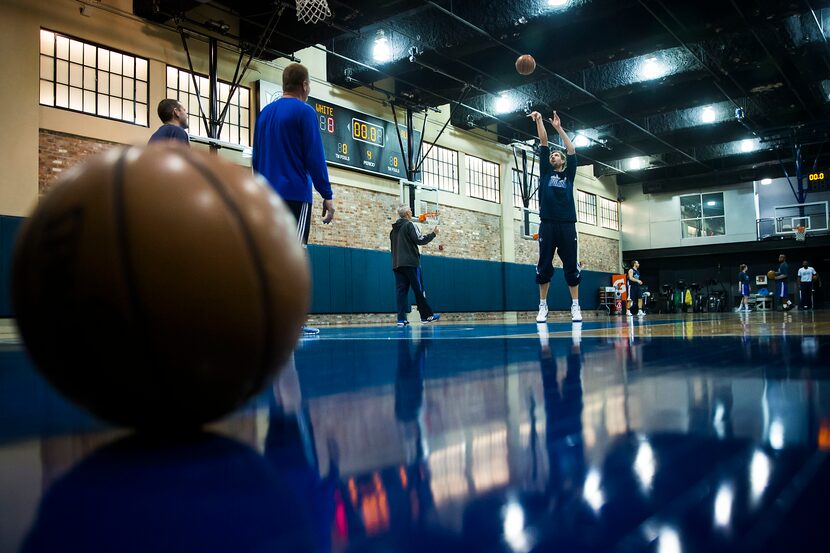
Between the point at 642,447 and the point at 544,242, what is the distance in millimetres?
6412

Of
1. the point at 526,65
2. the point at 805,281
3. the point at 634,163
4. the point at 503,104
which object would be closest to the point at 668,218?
the point at 634,163

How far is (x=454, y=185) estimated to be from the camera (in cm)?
1602

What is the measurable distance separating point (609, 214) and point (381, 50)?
14518 millimetres

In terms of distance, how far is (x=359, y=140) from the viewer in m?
13.1

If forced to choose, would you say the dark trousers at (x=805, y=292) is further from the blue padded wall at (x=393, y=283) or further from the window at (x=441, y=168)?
the window at (x=441, y=168)

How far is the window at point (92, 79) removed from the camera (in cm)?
902

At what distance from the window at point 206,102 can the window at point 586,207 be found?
1302 cm

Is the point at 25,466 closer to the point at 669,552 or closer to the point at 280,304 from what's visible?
the point at 280,304

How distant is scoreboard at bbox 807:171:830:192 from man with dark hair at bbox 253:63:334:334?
22377 millimetres

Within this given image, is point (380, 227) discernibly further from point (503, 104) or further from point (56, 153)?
point (56, 153)

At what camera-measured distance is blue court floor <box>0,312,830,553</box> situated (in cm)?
52

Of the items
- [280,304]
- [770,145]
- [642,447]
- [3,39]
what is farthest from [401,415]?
[770,145]

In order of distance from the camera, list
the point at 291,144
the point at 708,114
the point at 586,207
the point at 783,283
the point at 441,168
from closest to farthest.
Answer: the point at 291,144, the point at 441,168, the point at 708,114, the point at 783,283, the point at 586,207

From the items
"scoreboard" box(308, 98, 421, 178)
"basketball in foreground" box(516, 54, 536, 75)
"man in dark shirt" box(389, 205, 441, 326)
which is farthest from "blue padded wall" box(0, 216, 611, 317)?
"basketball in foreground" box(516, 54, 536, 75)
